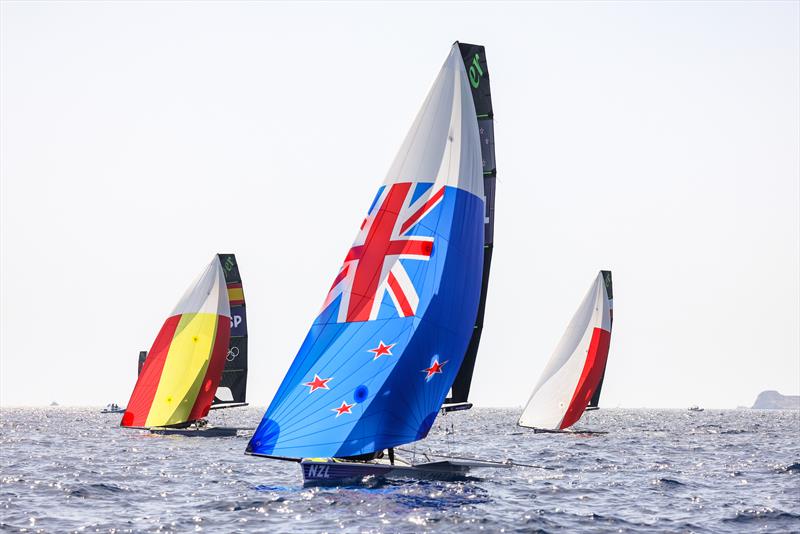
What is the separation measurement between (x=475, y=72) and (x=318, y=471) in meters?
11.4

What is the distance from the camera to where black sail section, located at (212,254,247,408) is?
2323 inches

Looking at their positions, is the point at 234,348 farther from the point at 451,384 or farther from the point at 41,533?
the point at 41,533

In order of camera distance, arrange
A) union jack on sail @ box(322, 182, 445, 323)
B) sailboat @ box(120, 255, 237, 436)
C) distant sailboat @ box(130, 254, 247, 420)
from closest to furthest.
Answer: union jack on sail @ box(322, 182, 445, 323) < sailboat @ box(120, 255, 237, 436) < distant sailboat @ box(130, 254, 247, 420)

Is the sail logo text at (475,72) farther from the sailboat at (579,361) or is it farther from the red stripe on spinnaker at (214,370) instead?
the sailboat at (579,361)

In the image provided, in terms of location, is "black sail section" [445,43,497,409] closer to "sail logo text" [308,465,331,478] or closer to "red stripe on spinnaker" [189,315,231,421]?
"sail logo text" [308,465,331,478]

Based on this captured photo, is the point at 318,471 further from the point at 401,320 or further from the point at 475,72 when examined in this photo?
the point at 475,72

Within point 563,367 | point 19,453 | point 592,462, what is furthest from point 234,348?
point 592,462

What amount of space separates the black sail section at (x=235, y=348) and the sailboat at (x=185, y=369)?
254 centimetres

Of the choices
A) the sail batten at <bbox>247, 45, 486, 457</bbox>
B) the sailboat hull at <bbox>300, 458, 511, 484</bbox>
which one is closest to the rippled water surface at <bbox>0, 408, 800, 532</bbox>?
the sailboat hull at <bbox>300, 458, 511, 484</bbox>

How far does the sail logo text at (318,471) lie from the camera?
25969mm

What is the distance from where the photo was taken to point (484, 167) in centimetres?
2869

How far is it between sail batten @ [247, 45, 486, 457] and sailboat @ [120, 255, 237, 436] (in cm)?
2943

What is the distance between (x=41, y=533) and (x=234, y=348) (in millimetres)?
39263

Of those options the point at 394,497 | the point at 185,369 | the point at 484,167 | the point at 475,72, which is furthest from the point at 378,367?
the point at 185,369
